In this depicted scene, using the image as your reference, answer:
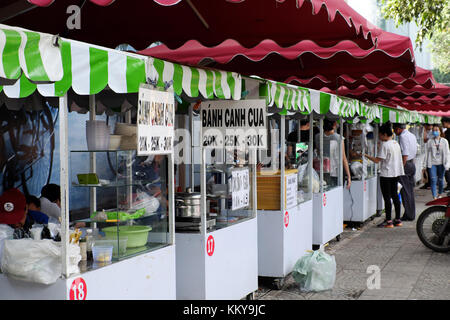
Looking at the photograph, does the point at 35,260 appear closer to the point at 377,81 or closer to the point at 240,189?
the point at 240,189

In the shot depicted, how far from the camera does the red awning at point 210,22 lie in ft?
16.7

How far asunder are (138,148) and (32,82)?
1141 millimetres

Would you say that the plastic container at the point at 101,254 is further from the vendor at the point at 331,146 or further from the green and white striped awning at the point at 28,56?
the vendor at the point at 331,146

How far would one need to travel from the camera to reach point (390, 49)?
248 inches

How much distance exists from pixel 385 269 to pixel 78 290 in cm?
552

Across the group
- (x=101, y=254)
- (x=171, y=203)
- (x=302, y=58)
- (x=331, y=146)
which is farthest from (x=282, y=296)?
(x=331, y=146)

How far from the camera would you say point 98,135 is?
486 centimetres

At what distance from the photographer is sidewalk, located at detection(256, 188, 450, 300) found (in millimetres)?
7080

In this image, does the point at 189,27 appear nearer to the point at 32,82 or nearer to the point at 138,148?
the point at 138,148

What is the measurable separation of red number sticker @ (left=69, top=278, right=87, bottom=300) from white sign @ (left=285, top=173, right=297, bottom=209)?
159 inches

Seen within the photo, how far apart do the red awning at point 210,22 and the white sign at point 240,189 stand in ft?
4.67

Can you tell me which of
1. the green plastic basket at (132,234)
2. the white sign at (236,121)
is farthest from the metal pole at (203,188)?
the green plastic basket at (132,234)
